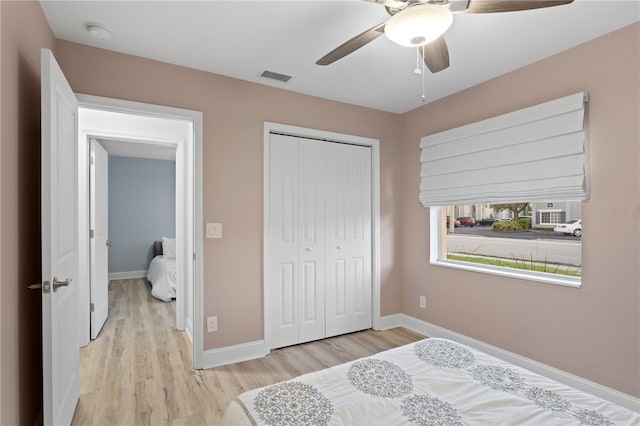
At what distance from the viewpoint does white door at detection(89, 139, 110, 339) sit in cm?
340

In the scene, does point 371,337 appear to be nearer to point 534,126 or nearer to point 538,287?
point 538,287

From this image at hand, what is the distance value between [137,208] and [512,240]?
21.3 ft

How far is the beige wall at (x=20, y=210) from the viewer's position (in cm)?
146

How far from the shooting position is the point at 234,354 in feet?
9.62

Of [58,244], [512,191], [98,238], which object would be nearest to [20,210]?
[58,244]

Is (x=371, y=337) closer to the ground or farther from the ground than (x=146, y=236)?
closer to the ground

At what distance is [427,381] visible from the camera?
1.51 m

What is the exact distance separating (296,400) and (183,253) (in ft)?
8.80

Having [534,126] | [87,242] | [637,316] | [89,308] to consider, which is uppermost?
[534,126]

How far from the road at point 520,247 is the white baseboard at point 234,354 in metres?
2.14

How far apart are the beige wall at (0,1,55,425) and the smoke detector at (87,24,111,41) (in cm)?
23

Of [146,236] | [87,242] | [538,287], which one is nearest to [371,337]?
[538,287]

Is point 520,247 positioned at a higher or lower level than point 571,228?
lower

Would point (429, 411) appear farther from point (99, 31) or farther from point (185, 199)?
point (185, 199)
